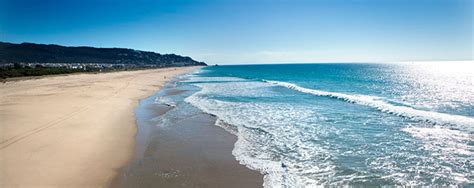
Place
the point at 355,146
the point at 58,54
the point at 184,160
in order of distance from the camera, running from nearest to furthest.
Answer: the point at 184,160
the point at 355,146
the point at 58,54

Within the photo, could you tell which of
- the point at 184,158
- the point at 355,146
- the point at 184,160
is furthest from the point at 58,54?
the point at 355,146

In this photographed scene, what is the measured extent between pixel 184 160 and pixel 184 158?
191 mm

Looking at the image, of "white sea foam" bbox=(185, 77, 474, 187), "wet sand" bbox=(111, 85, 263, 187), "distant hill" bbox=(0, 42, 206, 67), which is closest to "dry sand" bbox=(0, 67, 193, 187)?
"wet sand" bbox=(111, 85, 263, 187)

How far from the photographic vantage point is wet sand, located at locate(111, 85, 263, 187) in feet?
21.9

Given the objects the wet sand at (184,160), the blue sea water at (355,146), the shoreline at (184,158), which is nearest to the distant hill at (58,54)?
the shoreline at (184,158)

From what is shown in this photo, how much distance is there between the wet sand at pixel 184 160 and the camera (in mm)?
6664

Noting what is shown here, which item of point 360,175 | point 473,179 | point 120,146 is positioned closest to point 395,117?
point 473,179

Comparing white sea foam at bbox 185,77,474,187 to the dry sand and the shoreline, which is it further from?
the dry sand

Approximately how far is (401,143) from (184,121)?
9.27 m

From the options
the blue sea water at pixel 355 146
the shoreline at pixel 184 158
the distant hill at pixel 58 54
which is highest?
the distant hill at pixel 58 54

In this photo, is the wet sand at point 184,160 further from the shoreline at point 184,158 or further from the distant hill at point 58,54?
the distant hill at point 58,54

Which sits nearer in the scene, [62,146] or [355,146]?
[62,146]

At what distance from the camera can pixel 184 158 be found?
8.42 metres

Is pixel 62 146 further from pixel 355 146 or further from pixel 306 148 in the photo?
pixel 355 146
